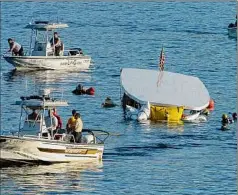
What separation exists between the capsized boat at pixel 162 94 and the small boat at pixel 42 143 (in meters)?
13.2

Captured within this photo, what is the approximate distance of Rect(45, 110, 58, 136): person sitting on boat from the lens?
6506cm

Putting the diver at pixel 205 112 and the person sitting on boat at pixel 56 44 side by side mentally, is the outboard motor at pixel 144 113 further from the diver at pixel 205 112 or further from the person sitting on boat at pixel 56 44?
the person sitting on boat at pixel 56 44

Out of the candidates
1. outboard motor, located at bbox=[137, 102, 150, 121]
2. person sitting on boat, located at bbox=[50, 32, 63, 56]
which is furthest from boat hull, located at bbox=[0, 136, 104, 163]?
person sitting on boat, located at bbox=[50, 32, 63, 56]

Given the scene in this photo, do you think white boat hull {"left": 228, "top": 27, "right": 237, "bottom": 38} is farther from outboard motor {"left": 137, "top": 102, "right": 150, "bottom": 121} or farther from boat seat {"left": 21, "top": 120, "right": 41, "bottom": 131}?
boat seat {"left": 21, "top": 120, "right": 41, "bottom": 131}

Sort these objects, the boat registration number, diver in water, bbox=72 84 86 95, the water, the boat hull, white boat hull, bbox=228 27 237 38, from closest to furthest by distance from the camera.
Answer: the water
the boat hull
the boat registration number
diver in water, bbox=72 84 86 95
white boat hull, bbox=228 27 237 38

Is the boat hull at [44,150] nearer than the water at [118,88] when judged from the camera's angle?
No

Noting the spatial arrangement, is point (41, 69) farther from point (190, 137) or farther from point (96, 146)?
point (96, 146)

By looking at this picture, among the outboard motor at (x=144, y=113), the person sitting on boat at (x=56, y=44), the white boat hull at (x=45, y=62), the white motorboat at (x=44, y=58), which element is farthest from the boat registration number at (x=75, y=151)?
the white boat hull at (x=45, y=62)

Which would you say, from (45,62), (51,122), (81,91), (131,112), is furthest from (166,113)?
(45,62)

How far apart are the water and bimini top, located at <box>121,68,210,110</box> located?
125 centimetres

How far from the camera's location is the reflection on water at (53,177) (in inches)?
2383

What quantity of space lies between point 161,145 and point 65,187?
11421 millimetres

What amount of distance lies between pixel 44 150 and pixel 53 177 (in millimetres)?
1916

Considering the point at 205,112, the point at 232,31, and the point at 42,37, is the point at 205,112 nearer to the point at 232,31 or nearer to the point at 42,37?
the point at 42,37
